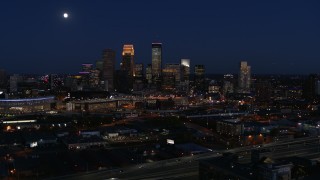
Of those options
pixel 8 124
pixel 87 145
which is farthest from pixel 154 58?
pixel 87 145

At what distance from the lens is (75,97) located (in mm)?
28094

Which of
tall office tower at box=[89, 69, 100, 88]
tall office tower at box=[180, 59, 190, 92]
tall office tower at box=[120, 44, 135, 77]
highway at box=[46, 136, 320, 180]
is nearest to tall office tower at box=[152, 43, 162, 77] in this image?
tall office tower at box=[180, 59, 190, 92]

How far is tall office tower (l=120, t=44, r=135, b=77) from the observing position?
4381cm

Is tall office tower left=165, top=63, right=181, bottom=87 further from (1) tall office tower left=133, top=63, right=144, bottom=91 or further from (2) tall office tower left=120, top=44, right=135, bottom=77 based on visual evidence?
(2) tall office tower left=120, top=44, right=135, bottom=77

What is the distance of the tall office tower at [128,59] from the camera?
43812 mm

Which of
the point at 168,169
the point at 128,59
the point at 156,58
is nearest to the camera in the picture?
the point at 168,169

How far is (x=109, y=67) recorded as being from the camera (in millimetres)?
42000

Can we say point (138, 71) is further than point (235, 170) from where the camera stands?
Yes

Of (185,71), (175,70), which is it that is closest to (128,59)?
(175,70)

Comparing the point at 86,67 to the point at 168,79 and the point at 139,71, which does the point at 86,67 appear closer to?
the point at 139,71

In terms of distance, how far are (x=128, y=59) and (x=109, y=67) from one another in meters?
3.06

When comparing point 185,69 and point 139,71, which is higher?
point 185,69

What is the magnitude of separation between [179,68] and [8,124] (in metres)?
29.0

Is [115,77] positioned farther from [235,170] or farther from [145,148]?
[235,170]
